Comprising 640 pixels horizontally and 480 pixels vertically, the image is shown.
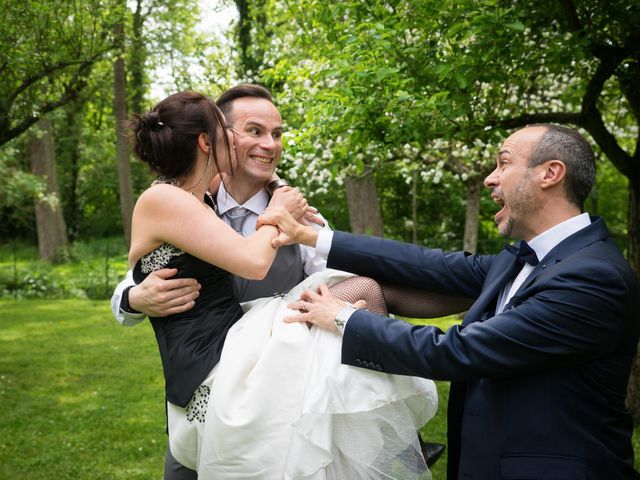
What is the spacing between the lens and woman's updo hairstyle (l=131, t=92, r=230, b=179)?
2682 millimetres

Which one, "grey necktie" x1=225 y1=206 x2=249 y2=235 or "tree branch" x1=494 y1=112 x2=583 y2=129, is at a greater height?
"tree branch" x1=494 y1=112 x2=583 y2=129

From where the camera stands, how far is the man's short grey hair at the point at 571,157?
8.47 ft

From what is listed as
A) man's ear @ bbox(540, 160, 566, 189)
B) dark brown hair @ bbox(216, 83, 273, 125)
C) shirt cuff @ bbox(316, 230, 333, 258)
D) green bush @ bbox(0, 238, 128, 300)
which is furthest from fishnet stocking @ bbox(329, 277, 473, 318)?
green bush @ bbox(0, 238, 128, 300)

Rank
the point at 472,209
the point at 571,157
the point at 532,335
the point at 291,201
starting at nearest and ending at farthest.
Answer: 1. the point at 532,335
2. the point at 571,157
3. the point at 291,201
4. the point at 472,209

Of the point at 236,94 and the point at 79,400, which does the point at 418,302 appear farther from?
the point at 79,400

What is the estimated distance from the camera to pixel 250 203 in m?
3.23

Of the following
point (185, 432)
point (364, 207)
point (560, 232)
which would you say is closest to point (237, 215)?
point (185, 432)

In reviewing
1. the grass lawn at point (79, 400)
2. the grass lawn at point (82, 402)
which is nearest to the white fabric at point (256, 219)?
the grass lawn at point (82, 402)

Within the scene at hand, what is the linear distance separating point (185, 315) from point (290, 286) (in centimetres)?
56

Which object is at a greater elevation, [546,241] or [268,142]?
[268,142]

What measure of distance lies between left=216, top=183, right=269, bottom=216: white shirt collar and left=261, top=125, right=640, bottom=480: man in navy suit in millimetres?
700

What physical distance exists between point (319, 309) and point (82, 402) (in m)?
6.42

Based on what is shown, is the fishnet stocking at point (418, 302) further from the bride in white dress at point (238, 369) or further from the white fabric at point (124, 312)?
the white fabric at point (124, 312)

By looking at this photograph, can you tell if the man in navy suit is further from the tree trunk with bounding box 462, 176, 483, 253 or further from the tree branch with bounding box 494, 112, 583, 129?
the tree trunk with bounding box 462, 176, 483, 253
